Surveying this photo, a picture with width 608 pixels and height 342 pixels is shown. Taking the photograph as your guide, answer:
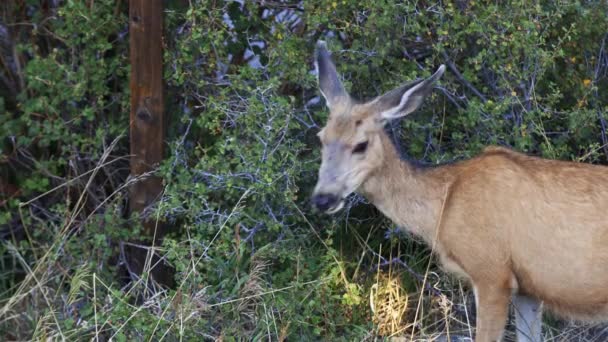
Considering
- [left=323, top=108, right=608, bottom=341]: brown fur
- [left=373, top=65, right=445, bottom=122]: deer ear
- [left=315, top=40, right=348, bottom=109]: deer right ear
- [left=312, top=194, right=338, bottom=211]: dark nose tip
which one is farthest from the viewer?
[left=315, top=40, right=348, bottom=109]: deer right ear

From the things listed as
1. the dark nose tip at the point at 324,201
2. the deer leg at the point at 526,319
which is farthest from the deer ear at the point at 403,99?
the deer leg at the point at 526,319

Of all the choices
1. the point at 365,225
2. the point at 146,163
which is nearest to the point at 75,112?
the point at 146,163

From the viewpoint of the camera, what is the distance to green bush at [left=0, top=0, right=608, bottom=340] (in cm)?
691

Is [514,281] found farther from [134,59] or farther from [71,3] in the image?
[71,3]

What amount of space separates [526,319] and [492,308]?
620 mm

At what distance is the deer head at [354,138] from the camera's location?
627cm

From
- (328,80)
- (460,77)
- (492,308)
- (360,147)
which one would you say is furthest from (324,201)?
(460,77)

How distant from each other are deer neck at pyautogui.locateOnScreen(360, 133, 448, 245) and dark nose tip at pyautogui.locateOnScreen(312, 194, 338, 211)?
0.44 m

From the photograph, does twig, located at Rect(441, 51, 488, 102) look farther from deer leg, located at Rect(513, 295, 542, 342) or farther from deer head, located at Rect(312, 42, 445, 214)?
deer leg, located at Rect(513, 295, 542, 342)

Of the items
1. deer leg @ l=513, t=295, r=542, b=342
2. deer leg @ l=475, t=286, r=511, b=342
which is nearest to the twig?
deer leg @ l=513, t=295, r=542, b=342

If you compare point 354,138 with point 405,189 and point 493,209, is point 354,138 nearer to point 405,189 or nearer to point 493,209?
point 405,189

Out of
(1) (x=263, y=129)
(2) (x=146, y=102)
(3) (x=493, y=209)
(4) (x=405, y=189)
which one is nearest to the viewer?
(3) (x=493, y=209)

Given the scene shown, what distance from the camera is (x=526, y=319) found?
6.62 metres

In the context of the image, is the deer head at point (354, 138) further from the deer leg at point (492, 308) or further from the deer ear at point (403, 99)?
the deer leg at point (492, 308)
